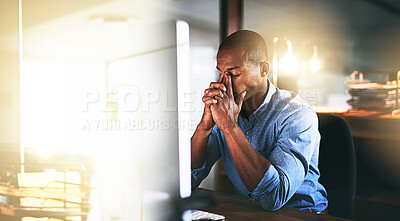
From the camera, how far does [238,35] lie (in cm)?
148

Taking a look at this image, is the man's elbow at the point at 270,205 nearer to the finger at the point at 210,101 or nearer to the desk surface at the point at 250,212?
the desk surface at the point at 250,212

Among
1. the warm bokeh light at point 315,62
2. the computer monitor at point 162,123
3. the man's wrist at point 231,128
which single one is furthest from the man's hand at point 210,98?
the warm bokeh light at point 315,62

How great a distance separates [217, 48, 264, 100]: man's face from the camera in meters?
1.45

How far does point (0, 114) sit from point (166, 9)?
185cm

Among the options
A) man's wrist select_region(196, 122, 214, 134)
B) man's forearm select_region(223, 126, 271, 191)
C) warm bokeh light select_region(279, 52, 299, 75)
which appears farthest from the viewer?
warm bokeh light select_region(279, 52, 299, 75)

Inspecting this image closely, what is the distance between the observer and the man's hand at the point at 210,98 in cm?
126

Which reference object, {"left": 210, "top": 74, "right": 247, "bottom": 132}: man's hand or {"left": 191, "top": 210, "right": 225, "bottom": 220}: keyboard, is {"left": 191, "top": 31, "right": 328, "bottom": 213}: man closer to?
{"left": 210, "top": 74, "right": 247, "bottom": 132}: man's hand

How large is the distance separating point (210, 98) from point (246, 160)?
0.27 m

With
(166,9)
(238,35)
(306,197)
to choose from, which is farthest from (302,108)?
(166,9)

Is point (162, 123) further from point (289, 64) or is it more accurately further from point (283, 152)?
point (289, 64)

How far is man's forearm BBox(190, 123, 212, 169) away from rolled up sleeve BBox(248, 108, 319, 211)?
278 millimetres

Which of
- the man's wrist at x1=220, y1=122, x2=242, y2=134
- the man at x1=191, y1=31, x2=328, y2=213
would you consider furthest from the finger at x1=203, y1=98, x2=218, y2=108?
the man's wrist at x1=220, y1=122, x2=242, y2=134

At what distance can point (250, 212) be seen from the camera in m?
0.96

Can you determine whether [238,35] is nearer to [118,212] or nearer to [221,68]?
[221,68]
